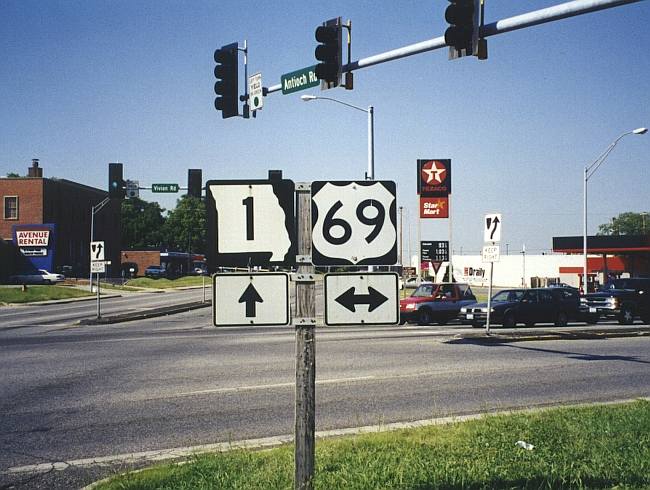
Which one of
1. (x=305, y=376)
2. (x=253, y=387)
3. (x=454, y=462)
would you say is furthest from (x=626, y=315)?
(x=305, y=376)

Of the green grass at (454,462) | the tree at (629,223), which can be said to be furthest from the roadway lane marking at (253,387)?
the tree at (629,223)

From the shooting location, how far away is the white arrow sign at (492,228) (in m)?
19.8

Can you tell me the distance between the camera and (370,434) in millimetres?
7734

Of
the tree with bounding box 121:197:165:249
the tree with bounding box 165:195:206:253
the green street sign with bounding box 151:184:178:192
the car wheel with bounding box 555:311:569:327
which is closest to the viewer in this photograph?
the car wheel with bounding box 555:311:569:327

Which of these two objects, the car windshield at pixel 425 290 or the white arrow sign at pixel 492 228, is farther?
the car windshield at pixel 425 290

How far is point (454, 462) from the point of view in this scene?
639cm

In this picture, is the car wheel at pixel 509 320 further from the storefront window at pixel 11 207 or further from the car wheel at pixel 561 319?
the storefront window at pixel 11 207

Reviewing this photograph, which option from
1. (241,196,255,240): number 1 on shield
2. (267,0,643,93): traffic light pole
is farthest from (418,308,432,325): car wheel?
(241,196,255,240): number 1 on shield

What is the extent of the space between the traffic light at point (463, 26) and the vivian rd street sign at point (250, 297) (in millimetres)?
8033

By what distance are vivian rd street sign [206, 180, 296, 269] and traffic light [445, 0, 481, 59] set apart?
770 centimetres

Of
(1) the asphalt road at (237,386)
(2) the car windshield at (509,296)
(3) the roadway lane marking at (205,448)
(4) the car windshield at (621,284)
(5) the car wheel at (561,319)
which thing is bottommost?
(5) the car wheel at (561,319)

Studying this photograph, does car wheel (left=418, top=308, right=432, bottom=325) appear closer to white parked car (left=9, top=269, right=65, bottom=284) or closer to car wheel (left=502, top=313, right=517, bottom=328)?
car wheel (left=502, top=313, right=517, bottom=328)

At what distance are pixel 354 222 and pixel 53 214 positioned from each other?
75648mm

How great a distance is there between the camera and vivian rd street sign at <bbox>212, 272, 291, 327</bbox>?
16.6 ft
